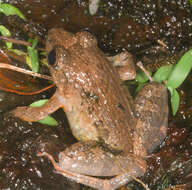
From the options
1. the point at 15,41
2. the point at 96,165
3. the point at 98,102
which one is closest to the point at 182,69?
the point at 98,102

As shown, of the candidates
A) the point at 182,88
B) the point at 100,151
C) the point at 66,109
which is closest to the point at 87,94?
the point at 66,109

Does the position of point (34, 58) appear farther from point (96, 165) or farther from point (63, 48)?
point (96, 165)

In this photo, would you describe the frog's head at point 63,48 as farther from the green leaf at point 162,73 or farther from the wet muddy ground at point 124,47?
the green leaf at point 162,73

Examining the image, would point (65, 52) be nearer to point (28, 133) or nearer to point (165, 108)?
point (28, 133)

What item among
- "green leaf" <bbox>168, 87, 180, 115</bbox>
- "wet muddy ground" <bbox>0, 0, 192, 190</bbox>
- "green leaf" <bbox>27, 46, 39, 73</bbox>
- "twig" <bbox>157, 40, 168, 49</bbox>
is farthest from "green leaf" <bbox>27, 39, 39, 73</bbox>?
"green leaf" <bbox>168, 87, 180, 115</bbox>

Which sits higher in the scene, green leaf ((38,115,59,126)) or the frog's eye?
the frog's eye

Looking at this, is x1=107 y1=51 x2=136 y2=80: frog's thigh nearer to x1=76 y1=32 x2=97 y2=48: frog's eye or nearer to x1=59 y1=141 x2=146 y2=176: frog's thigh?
x1=76 y1=32 x2=97 y2=48: frog's eye

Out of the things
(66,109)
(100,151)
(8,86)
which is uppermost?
(8,86)
